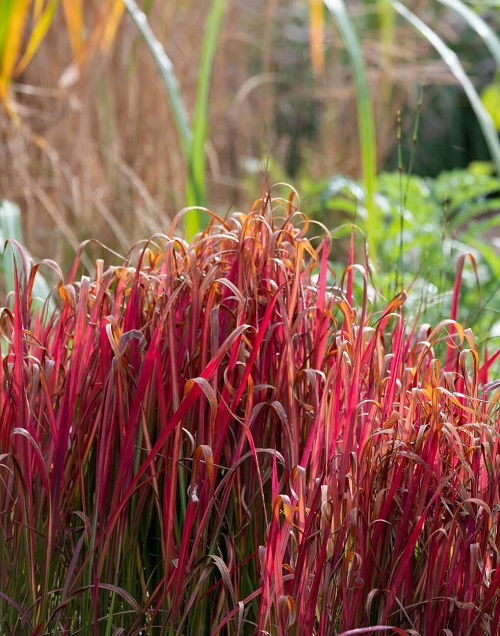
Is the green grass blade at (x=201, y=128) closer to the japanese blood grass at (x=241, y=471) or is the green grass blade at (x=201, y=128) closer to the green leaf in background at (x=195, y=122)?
the green leaf in background at (x=195, y=122)

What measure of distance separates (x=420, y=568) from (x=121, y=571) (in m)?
0.32

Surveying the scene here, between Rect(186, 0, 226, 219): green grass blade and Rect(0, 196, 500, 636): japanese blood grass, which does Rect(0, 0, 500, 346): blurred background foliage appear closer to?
Rect(186, 0, 226, 219): green grass blade

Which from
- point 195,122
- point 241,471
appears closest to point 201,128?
point 195,122

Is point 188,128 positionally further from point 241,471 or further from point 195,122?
point 241,471

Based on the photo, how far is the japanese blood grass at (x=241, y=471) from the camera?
38.1 inches

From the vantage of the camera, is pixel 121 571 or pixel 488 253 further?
pixel 488 253

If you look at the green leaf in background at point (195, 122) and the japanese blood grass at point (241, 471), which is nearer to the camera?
the japanese blood grass at point (241, 471)

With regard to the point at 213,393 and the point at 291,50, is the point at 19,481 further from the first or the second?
the point at 291,50

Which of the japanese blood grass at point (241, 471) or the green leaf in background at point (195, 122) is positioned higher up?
the green leaf in background at point (195, 122)

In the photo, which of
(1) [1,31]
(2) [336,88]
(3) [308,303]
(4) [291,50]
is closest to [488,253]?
(1) [1,31]

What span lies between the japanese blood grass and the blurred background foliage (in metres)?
0.88

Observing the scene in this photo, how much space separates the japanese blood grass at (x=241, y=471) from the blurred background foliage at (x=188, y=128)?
34.8 inches

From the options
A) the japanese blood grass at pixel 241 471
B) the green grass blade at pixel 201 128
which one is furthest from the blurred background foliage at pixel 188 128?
the japanese blood grass at pixel 241 471

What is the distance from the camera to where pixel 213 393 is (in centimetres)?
94
